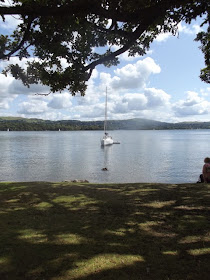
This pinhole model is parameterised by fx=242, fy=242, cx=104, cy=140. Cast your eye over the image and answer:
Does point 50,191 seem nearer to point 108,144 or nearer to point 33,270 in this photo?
point 33,270

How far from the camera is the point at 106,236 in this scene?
224 inches

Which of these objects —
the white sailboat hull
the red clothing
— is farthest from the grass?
the white sailboat hull

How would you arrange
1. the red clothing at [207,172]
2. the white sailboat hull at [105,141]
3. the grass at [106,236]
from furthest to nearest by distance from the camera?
the white sailboat hull at [105,141] → the red clothing at [207,172] → the grass at [106,236]

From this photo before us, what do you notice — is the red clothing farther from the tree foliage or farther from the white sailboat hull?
the white sailboat hull

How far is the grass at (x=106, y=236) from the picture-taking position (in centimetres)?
→ 428

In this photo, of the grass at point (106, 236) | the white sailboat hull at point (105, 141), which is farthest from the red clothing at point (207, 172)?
the white sailboat hull at point (105, 141)

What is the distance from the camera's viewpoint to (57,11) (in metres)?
6.77

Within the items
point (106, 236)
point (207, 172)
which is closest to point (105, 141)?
point (207, 172)

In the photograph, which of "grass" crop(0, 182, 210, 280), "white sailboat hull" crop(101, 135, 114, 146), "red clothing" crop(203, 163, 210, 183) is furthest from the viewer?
"white sailboat hull" crop(101, 135, 114, 146)

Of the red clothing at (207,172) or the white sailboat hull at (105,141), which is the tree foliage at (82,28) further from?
the white sailboat hull at (105,141)

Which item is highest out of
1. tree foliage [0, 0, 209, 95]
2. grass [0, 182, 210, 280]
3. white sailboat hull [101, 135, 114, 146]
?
tree foliage [0, 0, 209, 95]

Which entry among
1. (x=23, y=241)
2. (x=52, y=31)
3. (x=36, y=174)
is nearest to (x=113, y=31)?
(x=52, y=31)

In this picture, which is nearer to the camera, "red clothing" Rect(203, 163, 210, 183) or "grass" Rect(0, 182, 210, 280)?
"grass" Rect(0, 182, 210, 280)

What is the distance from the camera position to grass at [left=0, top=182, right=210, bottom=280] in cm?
428
